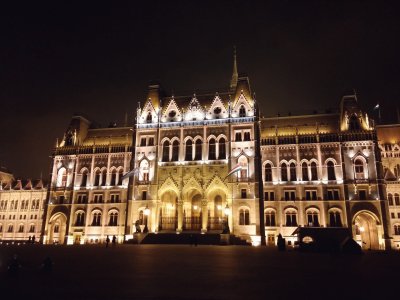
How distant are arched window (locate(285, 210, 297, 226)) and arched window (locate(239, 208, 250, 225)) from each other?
703 cm

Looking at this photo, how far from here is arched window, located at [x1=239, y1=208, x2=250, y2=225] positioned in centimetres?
5459

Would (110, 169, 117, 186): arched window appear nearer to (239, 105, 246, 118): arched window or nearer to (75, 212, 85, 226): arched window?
(75, 212, 85, 226): arched window

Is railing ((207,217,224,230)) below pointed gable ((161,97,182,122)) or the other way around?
below

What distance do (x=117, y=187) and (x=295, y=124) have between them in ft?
116

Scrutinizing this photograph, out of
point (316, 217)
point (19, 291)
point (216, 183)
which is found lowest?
point (19, 291)

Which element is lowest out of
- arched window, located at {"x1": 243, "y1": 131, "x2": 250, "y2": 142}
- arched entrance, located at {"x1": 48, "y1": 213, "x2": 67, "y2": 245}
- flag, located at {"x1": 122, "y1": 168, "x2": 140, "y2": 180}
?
arched entrance, located at {"x1": 48, "y1": 213, "x2": 67, "y2": 245}

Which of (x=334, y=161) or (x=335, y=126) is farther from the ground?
(x=335, y=126)

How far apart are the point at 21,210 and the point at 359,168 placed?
80.3m

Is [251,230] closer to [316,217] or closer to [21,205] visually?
[316,217]

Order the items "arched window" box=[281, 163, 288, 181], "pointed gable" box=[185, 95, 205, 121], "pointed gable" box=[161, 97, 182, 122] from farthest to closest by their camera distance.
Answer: "pointed gable" box=[161, 97, 182, 122], "pointed gable" box=[185, 95, 205, 121], "arched window" box=[281, 163, 288, 181]

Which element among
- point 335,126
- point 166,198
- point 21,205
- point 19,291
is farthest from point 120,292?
point 21,205

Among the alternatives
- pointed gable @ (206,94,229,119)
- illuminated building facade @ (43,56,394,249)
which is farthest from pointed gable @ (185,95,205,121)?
pointed gable @ (206,94,229,119)

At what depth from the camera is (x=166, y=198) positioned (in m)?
59.9

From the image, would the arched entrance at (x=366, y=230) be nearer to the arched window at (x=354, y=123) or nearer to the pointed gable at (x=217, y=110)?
the arched window at (x=354, y=123)
